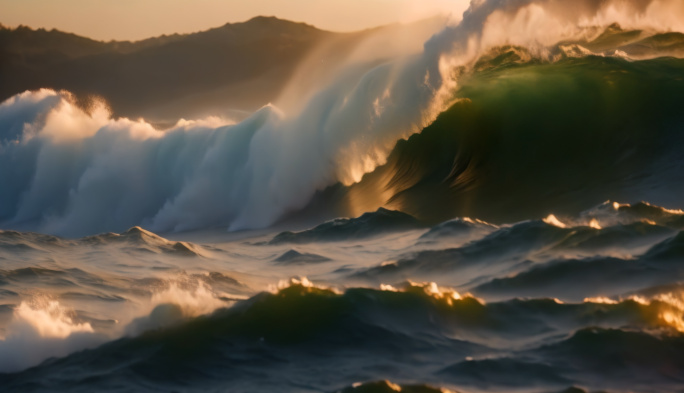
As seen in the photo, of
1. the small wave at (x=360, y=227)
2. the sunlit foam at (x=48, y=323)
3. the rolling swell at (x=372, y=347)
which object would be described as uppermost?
the sunlit foam at (x=48, y=323)

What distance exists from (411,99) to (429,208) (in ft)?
9.75

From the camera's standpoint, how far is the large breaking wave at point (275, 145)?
46.0ft

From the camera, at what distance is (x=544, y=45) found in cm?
1481

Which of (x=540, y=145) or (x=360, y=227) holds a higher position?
(x=540, y=145)

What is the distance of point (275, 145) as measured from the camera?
617 inches

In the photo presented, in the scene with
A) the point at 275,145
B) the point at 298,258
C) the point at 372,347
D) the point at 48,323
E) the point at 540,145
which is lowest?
the point at 372,347

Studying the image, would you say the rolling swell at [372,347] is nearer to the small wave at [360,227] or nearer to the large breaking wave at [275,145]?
the small wave at [360,227]

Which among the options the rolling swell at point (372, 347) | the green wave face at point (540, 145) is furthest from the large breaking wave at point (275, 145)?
the rolling swell at point (372, 347)

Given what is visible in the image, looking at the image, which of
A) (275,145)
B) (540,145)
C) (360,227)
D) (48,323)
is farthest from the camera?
(275,145)

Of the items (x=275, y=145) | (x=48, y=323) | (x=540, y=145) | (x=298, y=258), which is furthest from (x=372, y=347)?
(x=275, y=145)

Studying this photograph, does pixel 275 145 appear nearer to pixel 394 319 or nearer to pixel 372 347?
pixel 394 319

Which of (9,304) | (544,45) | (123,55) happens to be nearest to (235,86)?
(123,55)

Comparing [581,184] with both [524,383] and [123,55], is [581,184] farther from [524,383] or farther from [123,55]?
[123,55]

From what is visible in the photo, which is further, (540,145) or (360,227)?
(540,145)
